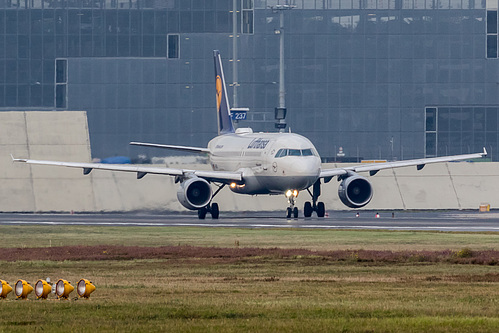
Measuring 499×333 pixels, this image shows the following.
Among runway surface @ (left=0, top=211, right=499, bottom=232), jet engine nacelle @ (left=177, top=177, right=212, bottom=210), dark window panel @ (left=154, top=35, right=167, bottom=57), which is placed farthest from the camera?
dark window panel @ (left=154, top=35, right=167, bottom=57)

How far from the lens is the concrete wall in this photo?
66.2 metres

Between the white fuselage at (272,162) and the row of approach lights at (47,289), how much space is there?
37.2 meters

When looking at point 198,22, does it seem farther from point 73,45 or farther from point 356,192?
point 356,192

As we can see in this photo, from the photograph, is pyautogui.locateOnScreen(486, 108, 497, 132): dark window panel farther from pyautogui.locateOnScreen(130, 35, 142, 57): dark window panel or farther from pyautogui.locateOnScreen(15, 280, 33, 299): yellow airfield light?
pyautogui.locateOnScreen(15, 280, 33, 299): yellow airfield light

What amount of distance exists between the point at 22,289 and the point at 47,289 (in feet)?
1.99

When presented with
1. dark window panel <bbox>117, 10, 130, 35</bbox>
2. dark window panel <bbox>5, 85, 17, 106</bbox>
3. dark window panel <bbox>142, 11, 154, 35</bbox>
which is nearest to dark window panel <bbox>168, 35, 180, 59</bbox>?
dark window panel <bbox>142, 11, 154, 35</bbox>

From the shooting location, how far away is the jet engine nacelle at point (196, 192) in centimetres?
5603

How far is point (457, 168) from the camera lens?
69.8 metres

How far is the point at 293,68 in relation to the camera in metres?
116

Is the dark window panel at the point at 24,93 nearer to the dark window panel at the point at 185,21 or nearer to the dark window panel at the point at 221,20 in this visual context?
the dark window panel at the point at 185,21

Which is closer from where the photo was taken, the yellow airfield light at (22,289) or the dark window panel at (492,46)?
the yellow airfield light at (22,289)

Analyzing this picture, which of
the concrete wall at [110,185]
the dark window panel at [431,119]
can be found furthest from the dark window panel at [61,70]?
the concrete wall at [110,185]

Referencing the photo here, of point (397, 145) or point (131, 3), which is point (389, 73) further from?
point (131, 3)

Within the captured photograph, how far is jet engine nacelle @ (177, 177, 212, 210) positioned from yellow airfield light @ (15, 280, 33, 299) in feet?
123
